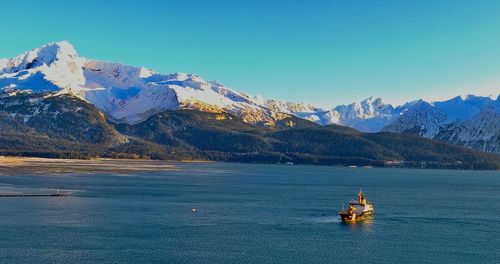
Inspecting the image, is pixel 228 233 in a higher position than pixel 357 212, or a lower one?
lower

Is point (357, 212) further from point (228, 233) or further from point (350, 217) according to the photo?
point (228, 233)

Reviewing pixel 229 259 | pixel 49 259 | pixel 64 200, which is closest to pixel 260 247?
pixel 229 259

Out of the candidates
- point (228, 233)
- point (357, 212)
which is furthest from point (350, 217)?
point (228, 233)

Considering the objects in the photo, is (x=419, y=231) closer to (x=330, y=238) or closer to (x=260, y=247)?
(x=330, y=238)

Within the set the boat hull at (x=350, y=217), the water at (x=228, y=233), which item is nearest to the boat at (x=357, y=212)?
the boat hull at (x=350, y=217)

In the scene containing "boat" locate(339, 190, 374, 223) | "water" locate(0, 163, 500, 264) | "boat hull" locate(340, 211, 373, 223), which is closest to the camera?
"water" locate(0, 163, 500, 264)

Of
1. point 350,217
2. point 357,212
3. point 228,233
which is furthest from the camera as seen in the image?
point 357,212

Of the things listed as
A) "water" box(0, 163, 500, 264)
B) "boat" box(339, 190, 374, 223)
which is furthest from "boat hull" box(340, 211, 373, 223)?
"water" box(0, 163, 500, 264)

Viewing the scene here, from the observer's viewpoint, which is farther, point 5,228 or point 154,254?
point 5,228

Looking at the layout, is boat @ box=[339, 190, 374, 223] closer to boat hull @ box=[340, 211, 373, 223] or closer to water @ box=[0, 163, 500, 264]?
boat hull @ box=[340, 211, 373, 223]

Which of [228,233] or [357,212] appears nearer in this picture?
[228,233]

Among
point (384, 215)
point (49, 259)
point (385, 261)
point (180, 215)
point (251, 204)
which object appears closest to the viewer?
point (49, 259)
